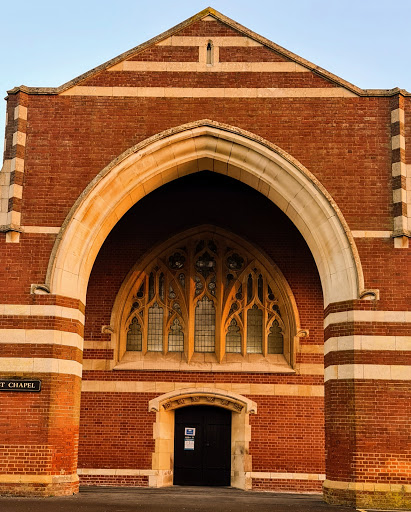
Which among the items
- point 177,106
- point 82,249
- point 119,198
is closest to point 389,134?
point 177,106

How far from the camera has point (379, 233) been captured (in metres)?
13.5

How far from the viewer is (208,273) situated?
1694 cm

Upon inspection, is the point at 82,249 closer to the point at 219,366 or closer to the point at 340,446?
the point at 219,366

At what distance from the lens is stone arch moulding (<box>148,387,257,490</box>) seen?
15742 mm

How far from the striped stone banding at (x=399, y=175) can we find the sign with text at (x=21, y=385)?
6.64m

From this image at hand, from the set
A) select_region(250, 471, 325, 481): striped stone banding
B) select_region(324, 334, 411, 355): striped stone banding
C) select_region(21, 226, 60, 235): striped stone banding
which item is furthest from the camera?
select_region(250, 471, 325, 481): striped stone banding

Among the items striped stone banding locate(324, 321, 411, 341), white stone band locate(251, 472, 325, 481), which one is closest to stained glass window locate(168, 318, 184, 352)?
white stone band locate(251, 472, 325, 481)

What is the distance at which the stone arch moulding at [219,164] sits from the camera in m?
13.5

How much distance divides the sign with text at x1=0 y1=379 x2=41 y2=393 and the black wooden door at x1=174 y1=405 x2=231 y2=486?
4.40 metres

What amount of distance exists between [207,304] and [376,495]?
5.93 metres

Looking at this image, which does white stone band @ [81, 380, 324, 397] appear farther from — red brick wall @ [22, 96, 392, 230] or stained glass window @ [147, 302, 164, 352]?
red brick wall @ [22, 96, 392, 230]

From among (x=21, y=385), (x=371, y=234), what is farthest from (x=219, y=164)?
(x=21, y=385)

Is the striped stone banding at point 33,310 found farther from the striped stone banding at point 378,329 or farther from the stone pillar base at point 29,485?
the striped stone banding at point 378,329

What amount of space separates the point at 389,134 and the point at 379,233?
6.16 ft
